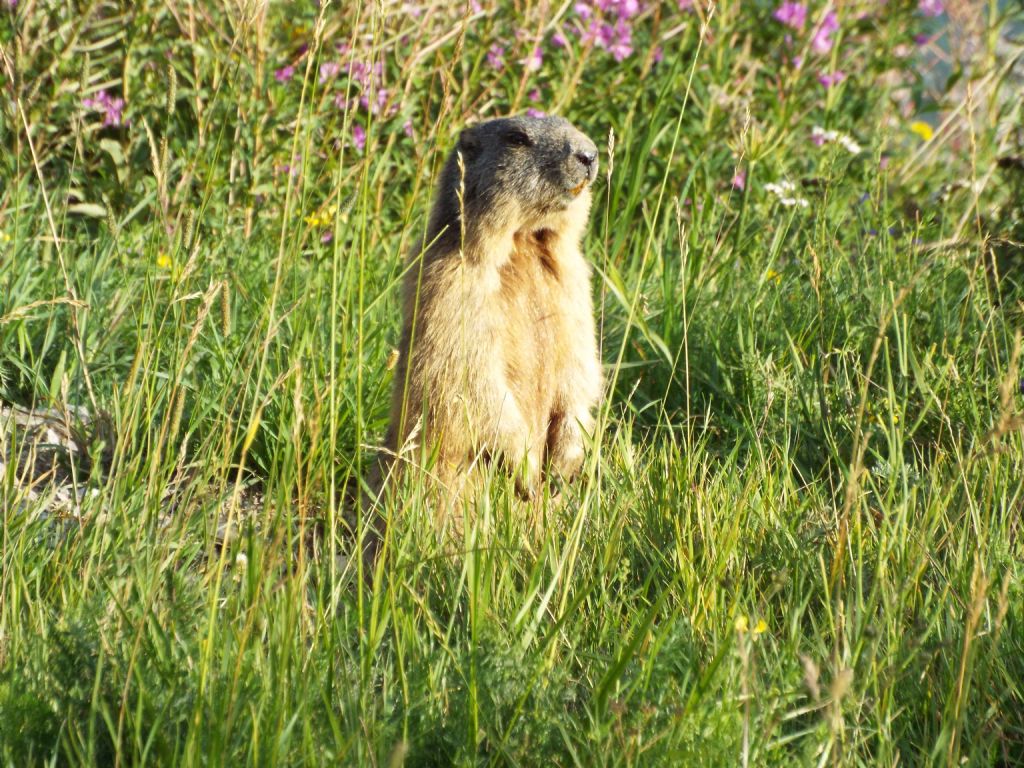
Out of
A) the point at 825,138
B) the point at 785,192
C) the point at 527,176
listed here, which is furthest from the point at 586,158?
the point at 825,138

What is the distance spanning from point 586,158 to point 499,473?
1.00m

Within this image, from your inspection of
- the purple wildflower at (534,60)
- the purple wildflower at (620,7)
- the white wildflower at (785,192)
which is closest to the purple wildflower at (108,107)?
the purple wildflower at (534,60)

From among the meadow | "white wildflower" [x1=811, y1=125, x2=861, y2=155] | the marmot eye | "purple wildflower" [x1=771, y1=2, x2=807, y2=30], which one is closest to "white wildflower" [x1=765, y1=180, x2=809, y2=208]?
the meadow

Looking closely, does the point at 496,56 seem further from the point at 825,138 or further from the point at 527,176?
the point at 527,176

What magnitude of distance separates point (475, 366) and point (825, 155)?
2784 millimetres

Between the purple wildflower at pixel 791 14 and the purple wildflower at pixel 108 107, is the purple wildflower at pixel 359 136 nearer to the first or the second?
the purple wildflower at pixel 108 107

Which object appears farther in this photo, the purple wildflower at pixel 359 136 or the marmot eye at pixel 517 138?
the purple wildflower at pixel 359 136

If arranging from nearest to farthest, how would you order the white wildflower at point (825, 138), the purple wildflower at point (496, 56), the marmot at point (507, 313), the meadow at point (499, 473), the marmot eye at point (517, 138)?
1. the meadow at point (499, 473)
2. the marmot at point (507, 313)
3. the marmot eye at point (517, 138)
4. the white wildflower at point (825, 138)
5. the purple wildflower at point (496, 56)

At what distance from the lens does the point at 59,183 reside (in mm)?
5430

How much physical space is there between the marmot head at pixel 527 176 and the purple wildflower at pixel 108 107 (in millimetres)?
2145

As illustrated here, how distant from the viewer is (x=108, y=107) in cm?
543

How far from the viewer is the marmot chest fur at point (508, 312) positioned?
12.1 feet

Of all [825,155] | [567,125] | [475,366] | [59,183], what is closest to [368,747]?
[475,366]

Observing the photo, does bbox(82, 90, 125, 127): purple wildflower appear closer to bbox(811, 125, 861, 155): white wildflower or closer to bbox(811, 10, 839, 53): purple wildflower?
bbox(811, 125, 861, 155): white wildflower
